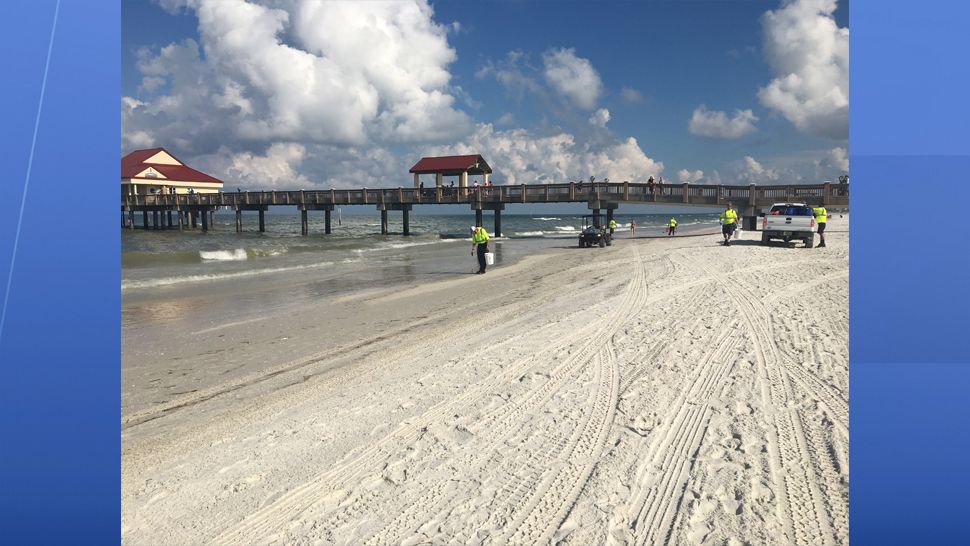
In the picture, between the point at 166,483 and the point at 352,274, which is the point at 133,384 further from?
the point at 352,274

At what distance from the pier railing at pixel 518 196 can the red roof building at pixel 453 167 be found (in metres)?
3.14

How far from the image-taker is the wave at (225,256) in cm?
2336

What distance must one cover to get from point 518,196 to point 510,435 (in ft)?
117

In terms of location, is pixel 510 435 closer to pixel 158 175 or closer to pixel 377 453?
pixel 377 453

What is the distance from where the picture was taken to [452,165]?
47.2m

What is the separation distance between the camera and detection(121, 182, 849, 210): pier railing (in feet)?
104

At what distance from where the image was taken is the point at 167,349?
323 inches

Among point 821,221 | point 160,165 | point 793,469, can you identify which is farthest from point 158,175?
point 793,469

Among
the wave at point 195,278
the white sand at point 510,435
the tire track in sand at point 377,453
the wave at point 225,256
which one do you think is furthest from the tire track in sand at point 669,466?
the wave at point 225,256

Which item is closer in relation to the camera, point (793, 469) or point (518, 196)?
point (793, 469)

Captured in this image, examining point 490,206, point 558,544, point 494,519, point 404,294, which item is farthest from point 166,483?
point 490,206

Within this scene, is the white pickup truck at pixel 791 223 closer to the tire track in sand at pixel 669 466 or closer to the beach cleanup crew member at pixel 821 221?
the beach cleanup crew member at pixel 821 221

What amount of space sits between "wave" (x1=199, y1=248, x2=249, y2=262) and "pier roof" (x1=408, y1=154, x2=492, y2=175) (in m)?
23.4

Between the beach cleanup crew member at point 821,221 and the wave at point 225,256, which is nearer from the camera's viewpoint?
the beach cleanup crew member at point 821,221
